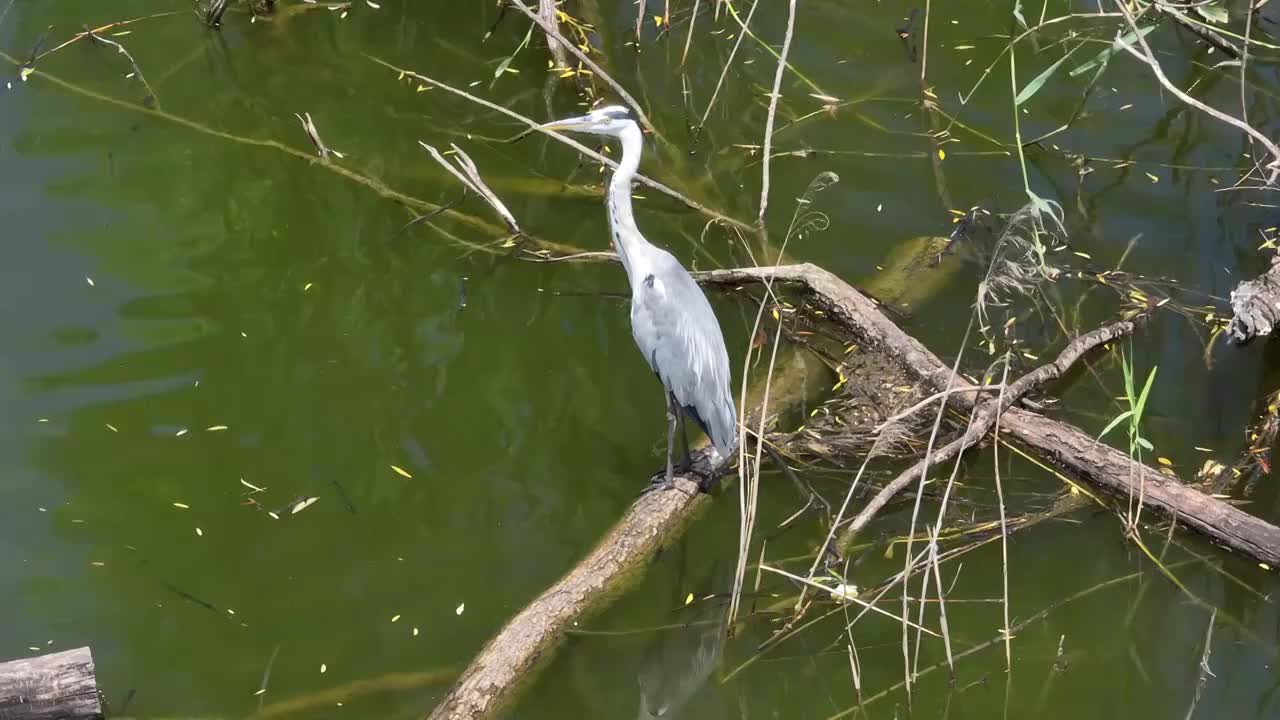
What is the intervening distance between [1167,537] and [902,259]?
4.96 feet

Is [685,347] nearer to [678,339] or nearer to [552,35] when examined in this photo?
[678,339]

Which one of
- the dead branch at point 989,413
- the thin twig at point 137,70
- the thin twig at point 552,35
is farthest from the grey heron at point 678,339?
the thin twig at point 137,70

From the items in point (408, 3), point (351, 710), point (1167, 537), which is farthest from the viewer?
point (408, 3)

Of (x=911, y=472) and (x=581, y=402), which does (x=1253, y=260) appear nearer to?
(x=911, y=472)

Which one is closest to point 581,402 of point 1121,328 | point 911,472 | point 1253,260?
point 911,472

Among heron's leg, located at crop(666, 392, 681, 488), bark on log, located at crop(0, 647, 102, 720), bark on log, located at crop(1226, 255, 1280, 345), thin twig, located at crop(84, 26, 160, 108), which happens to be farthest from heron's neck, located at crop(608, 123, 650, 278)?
thin twig, located at crop(84, 26, 160, 108)

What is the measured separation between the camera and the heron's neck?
Result: 4.02m

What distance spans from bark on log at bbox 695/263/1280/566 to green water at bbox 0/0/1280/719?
8.4 inches

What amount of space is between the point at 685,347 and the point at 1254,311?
185 cm

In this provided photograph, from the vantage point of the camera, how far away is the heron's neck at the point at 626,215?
4016 mm

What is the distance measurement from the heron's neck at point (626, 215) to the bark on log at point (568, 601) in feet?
2.30

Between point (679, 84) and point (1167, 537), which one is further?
point (679, 84)

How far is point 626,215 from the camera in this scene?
407 cm

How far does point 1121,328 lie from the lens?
443 centimetres
